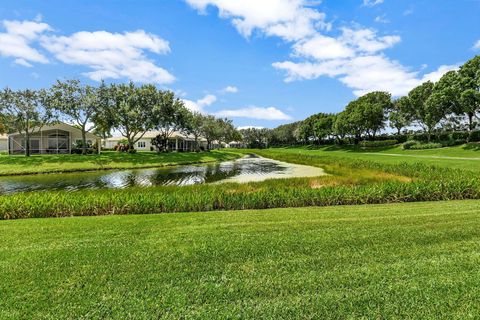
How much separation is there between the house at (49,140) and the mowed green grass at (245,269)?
4482 centimetres

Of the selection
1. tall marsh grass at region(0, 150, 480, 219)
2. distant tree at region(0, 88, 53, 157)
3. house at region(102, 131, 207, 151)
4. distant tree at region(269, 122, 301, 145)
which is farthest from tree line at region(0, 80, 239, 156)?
distant tree at region(269, 122, 301, 145)

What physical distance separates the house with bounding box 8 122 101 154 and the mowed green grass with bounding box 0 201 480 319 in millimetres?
44824

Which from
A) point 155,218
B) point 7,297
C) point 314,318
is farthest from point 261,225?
point 7,297

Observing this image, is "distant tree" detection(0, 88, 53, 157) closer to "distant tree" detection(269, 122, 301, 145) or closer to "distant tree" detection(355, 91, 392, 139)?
"distant tree" detection(355, 91, 392, 139)

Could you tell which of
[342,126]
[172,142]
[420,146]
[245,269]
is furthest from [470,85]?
[172,142]

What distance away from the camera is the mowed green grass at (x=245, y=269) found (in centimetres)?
374

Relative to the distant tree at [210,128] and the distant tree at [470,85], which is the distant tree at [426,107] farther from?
the distant tree at [210,128]

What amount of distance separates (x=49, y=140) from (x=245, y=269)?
51.7 m

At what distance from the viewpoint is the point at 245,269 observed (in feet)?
15.6

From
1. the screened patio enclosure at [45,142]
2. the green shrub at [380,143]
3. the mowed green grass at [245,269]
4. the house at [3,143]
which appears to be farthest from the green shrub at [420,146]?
the house at [3,143]

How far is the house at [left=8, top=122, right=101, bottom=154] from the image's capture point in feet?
150

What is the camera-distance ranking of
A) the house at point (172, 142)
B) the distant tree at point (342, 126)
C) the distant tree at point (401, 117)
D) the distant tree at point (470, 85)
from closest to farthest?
the distant tree at point (470, 85), the distant tree at point (401, 117), the house at point (172, 142), the distant tree at point (342, 126)

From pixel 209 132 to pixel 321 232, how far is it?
227 ft

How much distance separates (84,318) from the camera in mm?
3592
